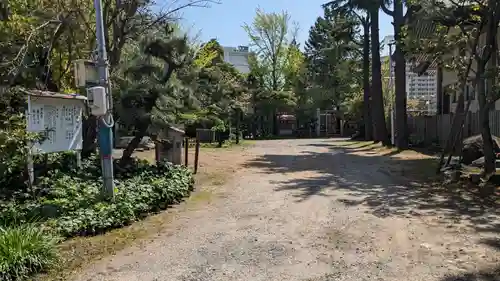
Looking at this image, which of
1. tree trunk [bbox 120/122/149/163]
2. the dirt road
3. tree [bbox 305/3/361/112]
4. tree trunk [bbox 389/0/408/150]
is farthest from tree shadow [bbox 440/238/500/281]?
tree [bbox 305/3/361/112]

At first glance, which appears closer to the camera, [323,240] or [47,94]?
[323,240]

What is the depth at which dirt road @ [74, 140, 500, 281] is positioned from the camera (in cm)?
491

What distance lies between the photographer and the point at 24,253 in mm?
4887

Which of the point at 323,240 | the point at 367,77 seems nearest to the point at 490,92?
the point at 323,240

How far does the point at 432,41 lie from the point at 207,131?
17.0 meters

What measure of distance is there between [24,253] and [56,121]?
3.49 meters

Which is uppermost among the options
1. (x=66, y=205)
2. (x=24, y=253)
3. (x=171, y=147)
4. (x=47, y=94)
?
(x=47, y=94)

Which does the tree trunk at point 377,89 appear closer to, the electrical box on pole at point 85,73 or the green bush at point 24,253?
the electrical box on pole at point 85,73

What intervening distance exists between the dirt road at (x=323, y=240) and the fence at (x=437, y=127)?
869 cm

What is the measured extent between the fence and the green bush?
15.3 meters

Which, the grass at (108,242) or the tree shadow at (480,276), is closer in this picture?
the tree shadow at (480,276)

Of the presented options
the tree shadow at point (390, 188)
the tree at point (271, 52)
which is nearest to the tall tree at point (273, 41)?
the tree at point (271, 52)

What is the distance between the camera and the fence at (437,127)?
17.2 metres

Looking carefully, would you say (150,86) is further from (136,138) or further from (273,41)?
(273,41)
